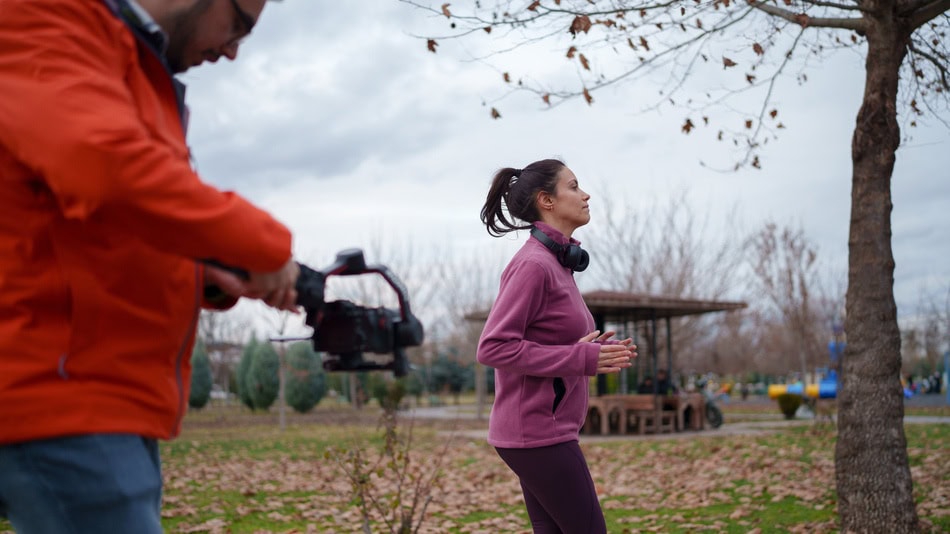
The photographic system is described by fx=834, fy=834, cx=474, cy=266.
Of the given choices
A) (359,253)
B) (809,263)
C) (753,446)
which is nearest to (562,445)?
(359,253)

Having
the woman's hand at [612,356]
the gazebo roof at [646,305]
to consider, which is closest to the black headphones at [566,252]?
the woman's hand at [612,356]

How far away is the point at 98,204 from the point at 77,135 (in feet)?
0.36

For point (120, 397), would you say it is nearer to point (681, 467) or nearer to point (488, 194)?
point (488, 194)

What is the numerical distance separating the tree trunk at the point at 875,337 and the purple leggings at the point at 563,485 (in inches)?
122

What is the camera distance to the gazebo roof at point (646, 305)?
1719 cm

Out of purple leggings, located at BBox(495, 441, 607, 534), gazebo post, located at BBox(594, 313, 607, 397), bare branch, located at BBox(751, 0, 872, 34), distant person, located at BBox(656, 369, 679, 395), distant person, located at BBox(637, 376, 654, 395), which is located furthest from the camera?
gazebo post, located at BBox(594, 313, 607, 397)

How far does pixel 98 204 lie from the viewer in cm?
128

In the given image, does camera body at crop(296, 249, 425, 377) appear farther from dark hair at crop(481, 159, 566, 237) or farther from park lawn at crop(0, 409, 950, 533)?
park lawn at crop(0, 409, 950, 533)

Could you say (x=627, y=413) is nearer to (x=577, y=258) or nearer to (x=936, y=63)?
(x=936, y=63)

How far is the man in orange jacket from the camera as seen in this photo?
130 cm

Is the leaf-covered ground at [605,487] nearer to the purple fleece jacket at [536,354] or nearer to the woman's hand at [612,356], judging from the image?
the purple fleece jacket at [536,354]

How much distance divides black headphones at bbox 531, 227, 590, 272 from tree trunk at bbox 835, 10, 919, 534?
2972 mm

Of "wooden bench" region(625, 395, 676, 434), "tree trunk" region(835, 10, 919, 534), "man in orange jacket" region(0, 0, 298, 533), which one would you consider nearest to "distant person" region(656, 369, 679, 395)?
"wooden bench" region(625, 395, 676, 434)

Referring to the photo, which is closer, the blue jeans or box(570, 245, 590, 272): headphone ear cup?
the blue jeans
